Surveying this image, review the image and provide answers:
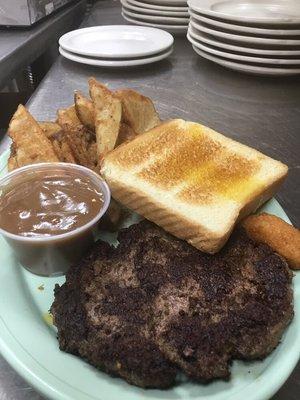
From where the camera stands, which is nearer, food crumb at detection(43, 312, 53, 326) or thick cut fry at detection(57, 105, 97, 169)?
food crumb at detection(43, 312, 53, 326)

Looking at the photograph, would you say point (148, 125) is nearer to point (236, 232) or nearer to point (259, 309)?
point (236, 232)

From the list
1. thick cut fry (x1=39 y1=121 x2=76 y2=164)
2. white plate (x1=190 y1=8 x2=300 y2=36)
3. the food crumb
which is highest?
white plate (x1=190 y1=8 x2=300 y2=36)

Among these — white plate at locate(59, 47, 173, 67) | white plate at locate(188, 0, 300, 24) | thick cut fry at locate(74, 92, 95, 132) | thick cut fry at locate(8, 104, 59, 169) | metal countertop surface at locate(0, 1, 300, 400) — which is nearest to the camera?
thick cut fry at locate(8, 104, 59, 169)

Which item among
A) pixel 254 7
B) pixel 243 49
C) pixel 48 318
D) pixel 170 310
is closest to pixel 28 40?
pixel 243 49

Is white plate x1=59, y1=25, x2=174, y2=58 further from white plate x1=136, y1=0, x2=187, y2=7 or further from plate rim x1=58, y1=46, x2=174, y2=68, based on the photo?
white plate x1=136, y1=0, x2=187, y2=7

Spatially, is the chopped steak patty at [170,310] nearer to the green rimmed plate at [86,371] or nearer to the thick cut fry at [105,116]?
the green rimmed plate at [86,371]

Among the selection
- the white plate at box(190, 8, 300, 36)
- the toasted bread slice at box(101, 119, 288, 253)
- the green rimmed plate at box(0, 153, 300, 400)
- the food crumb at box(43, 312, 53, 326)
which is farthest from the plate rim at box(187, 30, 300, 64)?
the food crumb at box(43, 312, 53, 326)
